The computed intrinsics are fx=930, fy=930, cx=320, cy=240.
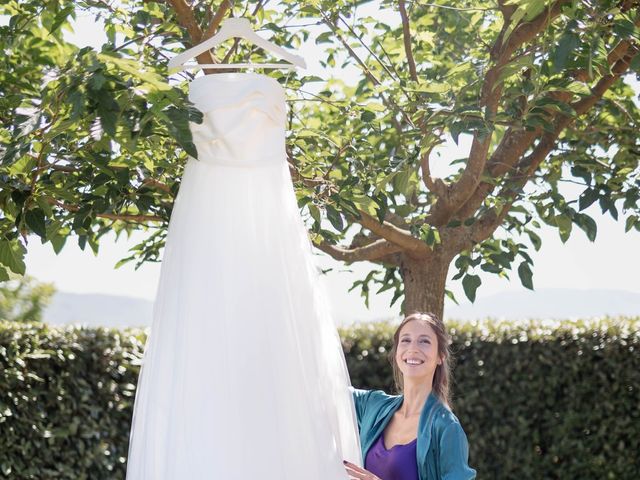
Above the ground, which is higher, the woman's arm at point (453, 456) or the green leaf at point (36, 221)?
the green leaf at point (36, 221)

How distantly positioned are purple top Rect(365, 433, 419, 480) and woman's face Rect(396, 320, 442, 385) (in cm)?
20

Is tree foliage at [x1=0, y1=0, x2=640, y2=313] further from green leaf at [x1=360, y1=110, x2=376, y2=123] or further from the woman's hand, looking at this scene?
the woman's hand

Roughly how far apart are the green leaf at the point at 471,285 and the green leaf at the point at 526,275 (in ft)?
0.47

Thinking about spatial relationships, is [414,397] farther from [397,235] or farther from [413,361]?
[397,235]

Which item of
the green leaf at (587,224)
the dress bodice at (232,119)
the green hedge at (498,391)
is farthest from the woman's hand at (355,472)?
the green hedge at (498,391)

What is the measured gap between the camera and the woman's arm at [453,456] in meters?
2.38

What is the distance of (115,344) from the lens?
4777mm

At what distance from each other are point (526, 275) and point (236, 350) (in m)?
1.48

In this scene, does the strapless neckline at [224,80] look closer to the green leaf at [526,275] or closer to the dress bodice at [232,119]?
the dress bodice at [232,119]

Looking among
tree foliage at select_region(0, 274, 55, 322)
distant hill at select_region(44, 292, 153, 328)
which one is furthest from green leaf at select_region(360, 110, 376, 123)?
tree foliage at select_region(0, 274, 55, 322)

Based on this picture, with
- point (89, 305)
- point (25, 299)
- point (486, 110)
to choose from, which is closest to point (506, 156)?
point (486, 110)

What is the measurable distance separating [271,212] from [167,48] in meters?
1.46

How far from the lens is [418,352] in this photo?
2625 millimetres

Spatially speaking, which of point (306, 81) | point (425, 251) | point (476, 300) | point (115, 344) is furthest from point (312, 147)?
point (115, 344)
